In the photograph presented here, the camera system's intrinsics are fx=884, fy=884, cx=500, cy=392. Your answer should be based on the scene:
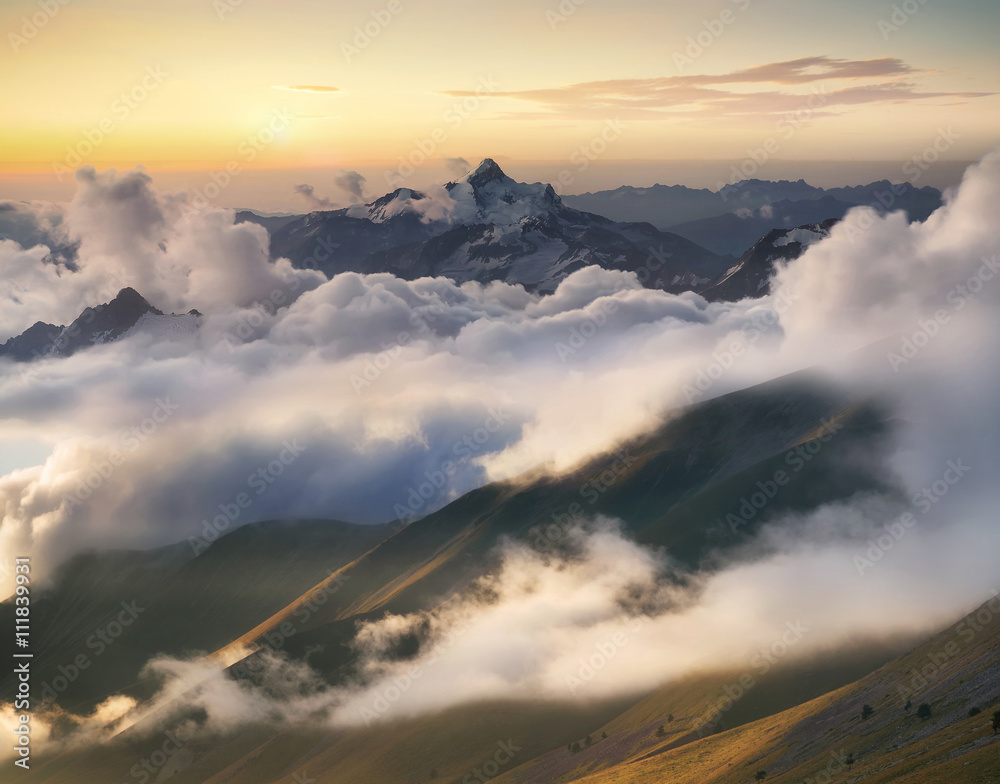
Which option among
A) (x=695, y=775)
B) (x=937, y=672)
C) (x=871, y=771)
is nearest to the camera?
(x=871, y=771)

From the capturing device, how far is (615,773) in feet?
591

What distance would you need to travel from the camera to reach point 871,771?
102 meters

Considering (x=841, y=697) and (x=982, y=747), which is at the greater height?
(x=982, y=747)

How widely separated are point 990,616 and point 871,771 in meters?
84.6

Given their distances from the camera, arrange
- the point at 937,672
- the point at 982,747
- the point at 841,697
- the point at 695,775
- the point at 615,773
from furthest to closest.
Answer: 1. the point at 615,773
2. the point at 841,697
3. the point at 695,775
4. the point at 937,672
5. the point at 982,747

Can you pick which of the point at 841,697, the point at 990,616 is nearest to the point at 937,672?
the point at 841,697

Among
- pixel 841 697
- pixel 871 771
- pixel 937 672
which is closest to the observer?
pixel 871 771

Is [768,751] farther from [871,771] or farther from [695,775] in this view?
[871,771]

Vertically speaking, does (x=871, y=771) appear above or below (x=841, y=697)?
above

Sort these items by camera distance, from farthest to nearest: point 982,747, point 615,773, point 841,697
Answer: point 615,773, point 841,697, point 982,747

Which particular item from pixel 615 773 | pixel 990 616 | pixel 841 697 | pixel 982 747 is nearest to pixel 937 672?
pixel 841 697

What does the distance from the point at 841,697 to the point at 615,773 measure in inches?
1911

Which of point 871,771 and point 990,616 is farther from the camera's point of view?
point 990,616

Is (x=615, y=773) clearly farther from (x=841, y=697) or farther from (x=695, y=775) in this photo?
(x=841, y=697)
